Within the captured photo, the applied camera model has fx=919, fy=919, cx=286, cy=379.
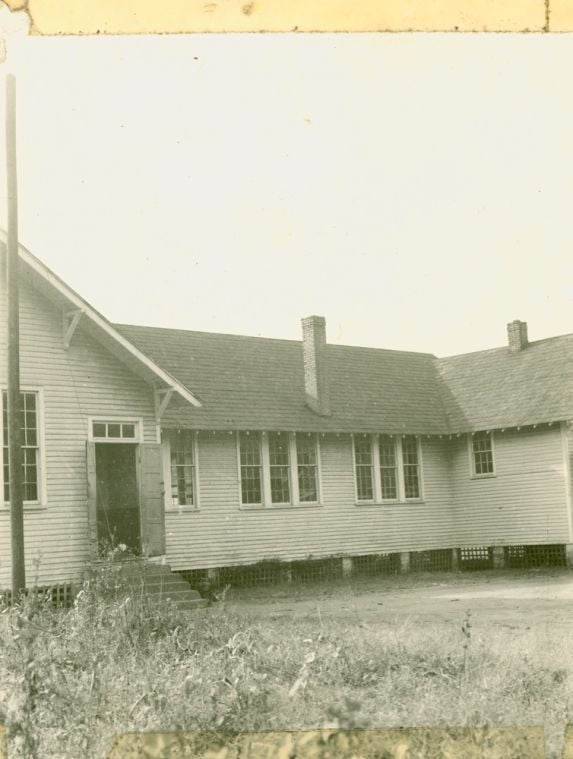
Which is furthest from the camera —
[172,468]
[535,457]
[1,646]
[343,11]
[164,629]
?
[535,457]

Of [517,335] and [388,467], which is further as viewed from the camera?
[517,335]

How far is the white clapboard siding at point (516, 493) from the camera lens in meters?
24.2

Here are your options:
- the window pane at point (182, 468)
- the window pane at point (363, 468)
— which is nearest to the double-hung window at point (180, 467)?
the window pane at point (182, 468)

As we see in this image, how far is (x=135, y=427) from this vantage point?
1780 cm

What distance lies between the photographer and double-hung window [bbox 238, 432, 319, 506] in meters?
22.5

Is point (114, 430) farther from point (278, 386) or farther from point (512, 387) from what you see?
point (512, 387)

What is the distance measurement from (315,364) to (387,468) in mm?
3566

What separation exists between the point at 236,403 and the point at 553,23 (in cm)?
1745

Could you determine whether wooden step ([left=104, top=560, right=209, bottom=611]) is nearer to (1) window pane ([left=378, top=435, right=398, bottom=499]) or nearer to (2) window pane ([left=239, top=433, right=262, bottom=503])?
(2) window pane ([left=239, top=433, right=262, bottom=503])

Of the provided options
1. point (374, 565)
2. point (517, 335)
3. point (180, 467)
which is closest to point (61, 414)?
point (180, 467)

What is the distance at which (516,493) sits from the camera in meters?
25.2

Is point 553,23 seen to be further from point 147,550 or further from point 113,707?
point 147,550

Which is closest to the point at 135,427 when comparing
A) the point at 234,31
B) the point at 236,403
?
the point at 236,403

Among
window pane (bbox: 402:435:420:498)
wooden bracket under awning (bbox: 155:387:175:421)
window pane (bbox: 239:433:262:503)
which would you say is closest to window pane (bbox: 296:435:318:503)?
window pane (bbox: 239:433:262:503)
